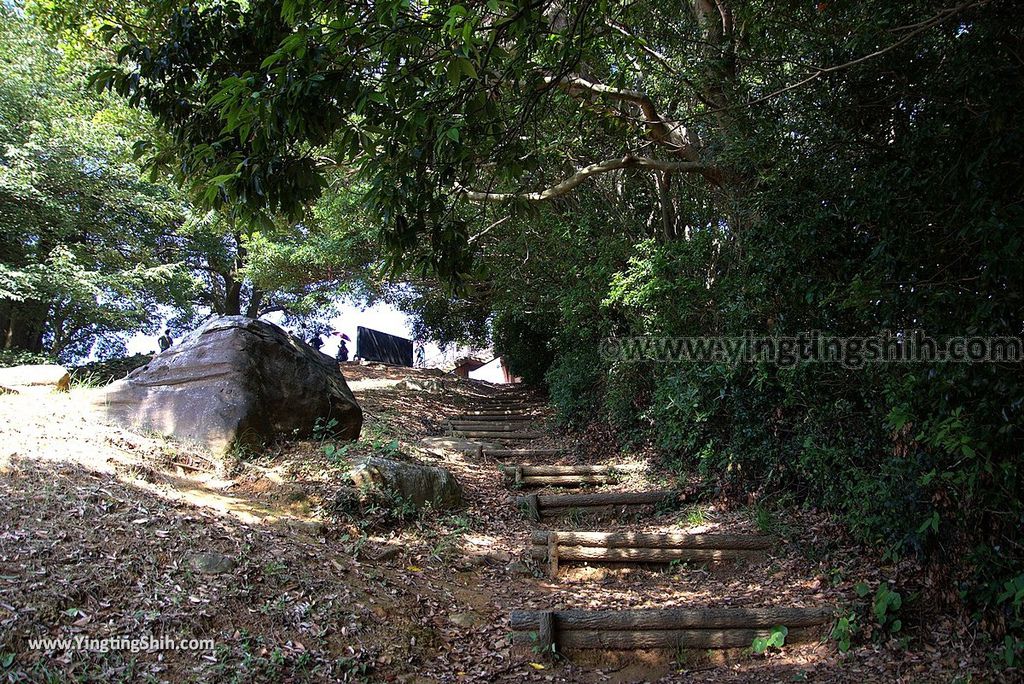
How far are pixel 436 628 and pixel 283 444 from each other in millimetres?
Result: 2886

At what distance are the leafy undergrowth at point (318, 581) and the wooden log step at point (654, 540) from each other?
188mm

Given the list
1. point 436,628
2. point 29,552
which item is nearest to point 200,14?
point 29,552

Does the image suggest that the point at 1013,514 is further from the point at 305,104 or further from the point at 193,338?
the point at 193,338

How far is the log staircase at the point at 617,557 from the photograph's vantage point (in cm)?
405

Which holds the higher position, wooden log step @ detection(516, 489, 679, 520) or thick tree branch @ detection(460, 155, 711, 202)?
thick tree branch @ detection(460, 155, 711, 202)

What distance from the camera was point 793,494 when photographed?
5457mm

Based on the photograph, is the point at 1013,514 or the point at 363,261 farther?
the point at 363,261

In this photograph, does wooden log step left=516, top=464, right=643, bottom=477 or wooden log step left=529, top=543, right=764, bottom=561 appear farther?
wooden log step left=516, top=464, right=643, bottom=477

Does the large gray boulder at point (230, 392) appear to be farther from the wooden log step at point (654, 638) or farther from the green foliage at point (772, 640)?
the green foliage at point (772, 640)

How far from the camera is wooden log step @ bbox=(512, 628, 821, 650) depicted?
4027 mm

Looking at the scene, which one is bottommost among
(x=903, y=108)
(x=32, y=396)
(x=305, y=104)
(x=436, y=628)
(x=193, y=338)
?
(x=436, y=628)

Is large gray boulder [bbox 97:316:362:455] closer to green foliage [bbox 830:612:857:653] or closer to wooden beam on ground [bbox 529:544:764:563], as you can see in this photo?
wooden beam on ground [bbox 529:544:764:563]

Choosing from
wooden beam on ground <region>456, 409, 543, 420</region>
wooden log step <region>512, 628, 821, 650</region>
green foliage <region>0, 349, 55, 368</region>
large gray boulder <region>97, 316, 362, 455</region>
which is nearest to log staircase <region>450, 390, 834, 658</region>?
wooden log step <region>512, 628, 821, 650</region>

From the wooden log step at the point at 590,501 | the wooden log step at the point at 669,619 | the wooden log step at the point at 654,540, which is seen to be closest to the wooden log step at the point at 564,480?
the wooden log step at the point at 590,501
